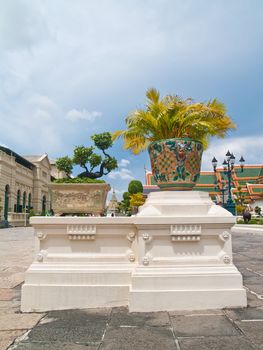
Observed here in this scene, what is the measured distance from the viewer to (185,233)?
11.9ft

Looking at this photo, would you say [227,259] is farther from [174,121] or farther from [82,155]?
[82,155]

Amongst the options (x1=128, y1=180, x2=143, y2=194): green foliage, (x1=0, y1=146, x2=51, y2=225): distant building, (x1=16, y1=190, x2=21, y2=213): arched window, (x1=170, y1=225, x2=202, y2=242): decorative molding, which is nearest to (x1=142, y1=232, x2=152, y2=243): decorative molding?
(x1=170, y1=225, x2=202, y2=242): decorative molding

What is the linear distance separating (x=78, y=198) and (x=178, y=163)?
227 cm

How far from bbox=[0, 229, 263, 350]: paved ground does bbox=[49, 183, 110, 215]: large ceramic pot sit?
1.84 meters

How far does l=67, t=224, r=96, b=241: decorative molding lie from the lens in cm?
380

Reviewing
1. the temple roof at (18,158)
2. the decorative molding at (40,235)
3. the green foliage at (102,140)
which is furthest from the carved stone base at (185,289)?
the temple roof at (18,158)

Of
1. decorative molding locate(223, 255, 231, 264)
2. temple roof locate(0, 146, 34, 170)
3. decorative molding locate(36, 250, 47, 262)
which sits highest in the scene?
temple roof locate(0, 146, 34, 170)

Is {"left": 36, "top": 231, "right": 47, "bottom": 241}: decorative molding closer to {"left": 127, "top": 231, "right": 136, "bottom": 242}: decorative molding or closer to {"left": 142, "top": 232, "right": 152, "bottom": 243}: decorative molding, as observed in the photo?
{"left": 127, "top": 231, "right": 136, "bottom": 242}: decorative molding

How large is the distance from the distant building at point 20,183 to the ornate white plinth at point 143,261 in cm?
3623

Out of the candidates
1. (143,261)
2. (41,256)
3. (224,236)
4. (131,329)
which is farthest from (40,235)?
(224,236)

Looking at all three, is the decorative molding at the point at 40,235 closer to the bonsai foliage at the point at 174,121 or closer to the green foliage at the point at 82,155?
the bonsai foliage at the point at 174,121

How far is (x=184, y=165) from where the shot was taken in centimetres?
396

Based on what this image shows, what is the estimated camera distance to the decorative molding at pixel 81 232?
12.5 ft

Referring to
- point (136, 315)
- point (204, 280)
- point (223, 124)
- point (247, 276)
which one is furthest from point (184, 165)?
point (247, 276)
